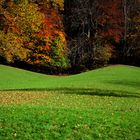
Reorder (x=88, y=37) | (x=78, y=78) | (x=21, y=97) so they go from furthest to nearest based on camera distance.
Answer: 1. (x=88, y=37)
2. (x=78, y=78)
3. (x=21, y=97)

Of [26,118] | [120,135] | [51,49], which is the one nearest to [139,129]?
[120,135]

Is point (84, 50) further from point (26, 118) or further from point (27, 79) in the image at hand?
point (26, 118)

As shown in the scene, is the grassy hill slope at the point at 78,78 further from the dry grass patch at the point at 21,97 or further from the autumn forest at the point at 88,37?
the dry grass patch at the point at 21,97

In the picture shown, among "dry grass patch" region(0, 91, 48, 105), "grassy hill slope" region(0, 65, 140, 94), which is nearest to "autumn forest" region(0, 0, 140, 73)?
"grassy hill slope" region(0, 65, 140, 94)

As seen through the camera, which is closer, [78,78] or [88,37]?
[78,78]

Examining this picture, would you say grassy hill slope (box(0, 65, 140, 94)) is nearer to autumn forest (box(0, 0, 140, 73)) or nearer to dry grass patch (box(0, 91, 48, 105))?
autumn forest (box(0, 0, 140, 73))

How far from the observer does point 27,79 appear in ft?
130

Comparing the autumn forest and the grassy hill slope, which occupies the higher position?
the autumn forest

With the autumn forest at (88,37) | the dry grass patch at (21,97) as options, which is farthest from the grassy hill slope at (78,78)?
the dry grass patch at (21,97)

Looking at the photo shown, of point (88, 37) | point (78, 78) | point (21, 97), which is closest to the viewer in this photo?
point (21, 97)

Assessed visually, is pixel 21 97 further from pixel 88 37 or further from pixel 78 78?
pixel 88 37

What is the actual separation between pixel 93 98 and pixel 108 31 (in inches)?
1397

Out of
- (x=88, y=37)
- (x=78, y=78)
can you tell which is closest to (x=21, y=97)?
(x=78, y=78)

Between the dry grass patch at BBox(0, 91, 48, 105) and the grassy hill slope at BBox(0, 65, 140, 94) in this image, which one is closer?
the dry grass patch at BBox(0, 91, 48, 105)
